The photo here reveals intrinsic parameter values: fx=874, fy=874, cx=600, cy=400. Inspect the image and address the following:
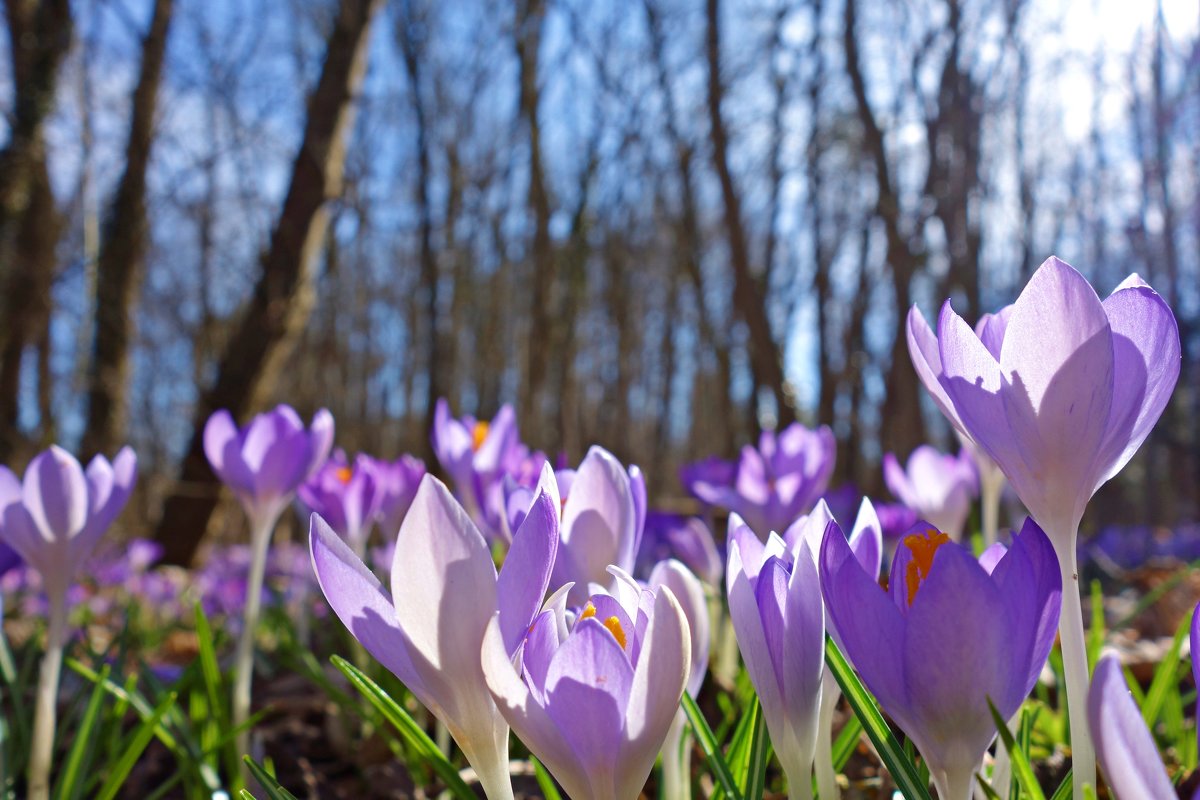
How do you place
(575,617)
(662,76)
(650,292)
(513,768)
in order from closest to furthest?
1. (575,617)
2. (513,768)
3. (662,76)
4. (650,292)

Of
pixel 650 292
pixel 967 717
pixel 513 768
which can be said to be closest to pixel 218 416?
pixel 513 768

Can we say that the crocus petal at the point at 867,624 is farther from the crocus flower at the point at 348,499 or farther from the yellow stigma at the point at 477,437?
the crocus flower at the point at 348,499

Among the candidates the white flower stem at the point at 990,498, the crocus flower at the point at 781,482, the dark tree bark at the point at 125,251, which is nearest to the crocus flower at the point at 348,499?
the crocus flower at the point at 781,482

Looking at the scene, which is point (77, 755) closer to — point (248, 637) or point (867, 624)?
point (248, 637)

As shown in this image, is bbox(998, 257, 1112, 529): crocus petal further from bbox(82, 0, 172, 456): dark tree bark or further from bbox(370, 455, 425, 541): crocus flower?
bbox(82, 0, 172, 456): dark tree bark

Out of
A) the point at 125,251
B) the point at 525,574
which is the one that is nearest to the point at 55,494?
the point at 525,574

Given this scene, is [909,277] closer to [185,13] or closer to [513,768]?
[513,768]
